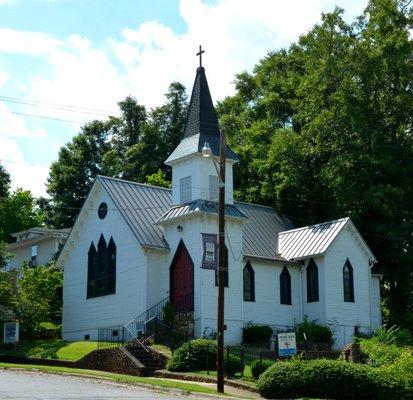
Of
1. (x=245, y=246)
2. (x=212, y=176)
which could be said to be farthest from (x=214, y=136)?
(x=245, y=246)

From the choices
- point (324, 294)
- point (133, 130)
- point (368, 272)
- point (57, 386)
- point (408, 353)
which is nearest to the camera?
point (57, 386)

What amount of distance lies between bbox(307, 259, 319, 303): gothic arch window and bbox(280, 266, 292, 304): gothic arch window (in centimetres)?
108

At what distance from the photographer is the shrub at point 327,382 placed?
25.8 meters

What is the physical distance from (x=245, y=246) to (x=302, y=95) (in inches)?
586

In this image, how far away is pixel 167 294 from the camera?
130 feet

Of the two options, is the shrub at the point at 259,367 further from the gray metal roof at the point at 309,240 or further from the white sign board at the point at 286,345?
the gray metal roof at the point at 309,240

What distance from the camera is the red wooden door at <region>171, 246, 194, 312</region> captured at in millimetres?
38438

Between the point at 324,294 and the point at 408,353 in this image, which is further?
the point at 324,294

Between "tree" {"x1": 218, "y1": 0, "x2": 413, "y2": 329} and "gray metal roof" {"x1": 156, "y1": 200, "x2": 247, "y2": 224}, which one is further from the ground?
"tree" {"x1": 218, "y1": 0, "x2": 413, "y2": 329}

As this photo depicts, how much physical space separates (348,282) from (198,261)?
9871mm

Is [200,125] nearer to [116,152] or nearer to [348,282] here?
[348,282]

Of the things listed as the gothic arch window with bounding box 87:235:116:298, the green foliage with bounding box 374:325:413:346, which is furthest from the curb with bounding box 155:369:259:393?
the green foliage with bounding box 374:325:413:346

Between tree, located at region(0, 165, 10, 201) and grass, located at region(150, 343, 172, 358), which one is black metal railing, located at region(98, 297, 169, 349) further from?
tree, located at region(0, 165, 10, 201)

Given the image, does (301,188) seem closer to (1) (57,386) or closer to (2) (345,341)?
(2) (345,341)
